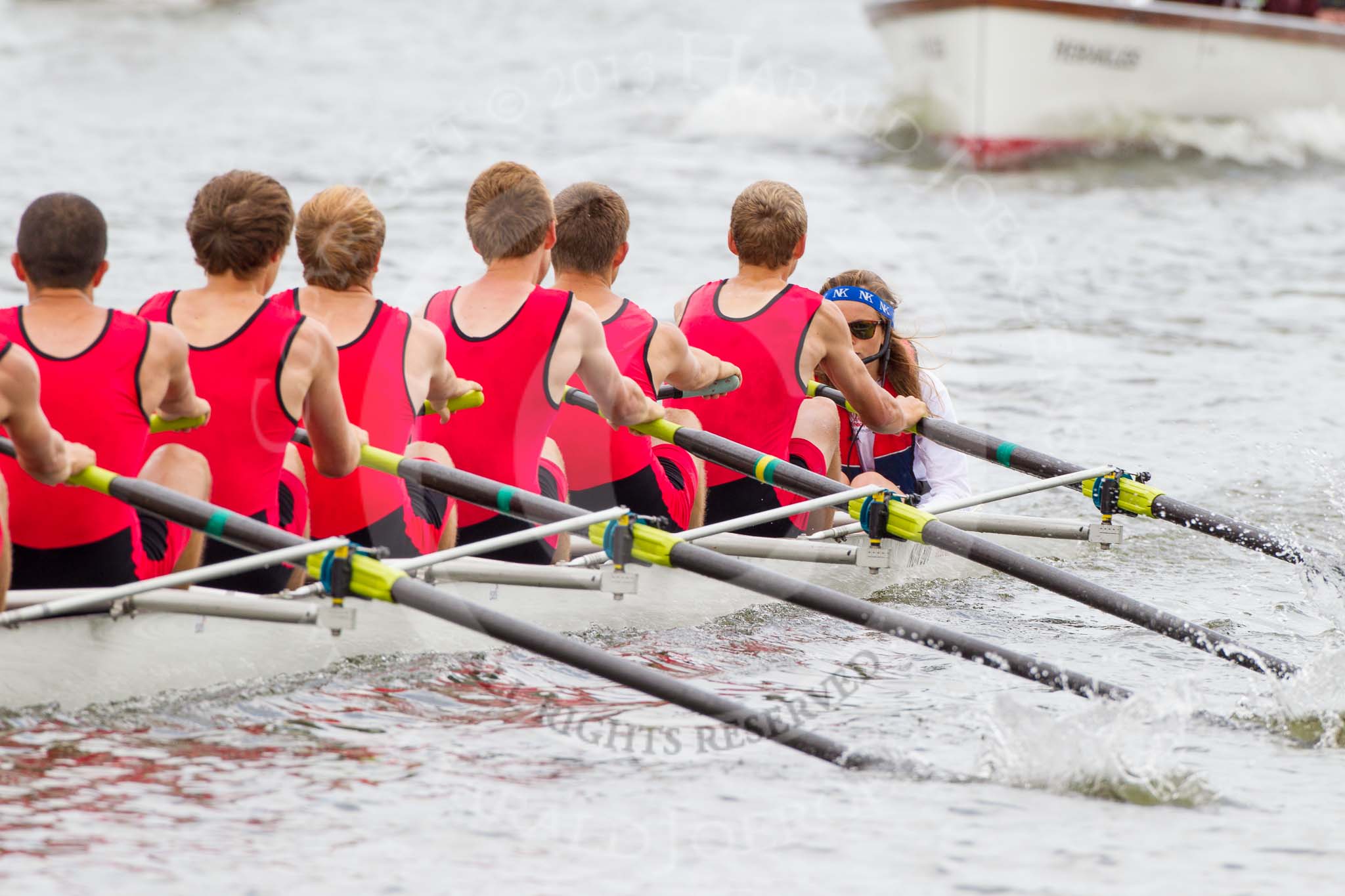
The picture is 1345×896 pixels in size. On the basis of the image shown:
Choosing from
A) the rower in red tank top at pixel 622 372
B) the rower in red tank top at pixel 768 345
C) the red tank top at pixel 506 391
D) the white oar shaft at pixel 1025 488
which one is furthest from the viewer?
the white oar shaft at pixel 1025 488

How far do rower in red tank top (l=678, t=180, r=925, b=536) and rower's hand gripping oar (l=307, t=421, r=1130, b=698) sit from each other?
1185 millimetres

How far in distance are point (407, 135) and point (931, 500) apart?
53.4 ft

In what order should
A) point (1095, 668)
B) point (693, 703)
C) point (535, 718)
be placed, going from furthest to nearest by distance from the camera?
1. point (1095, 668)
2. point (535, 718)
3. point (693, 703)

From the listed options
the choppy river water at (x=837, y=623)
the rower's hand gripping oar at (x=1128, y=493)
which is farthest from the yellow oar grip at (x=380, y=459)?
the rower's hand gripping oar at (x=1128, y=493)

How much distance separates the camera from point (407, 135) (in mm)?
21641

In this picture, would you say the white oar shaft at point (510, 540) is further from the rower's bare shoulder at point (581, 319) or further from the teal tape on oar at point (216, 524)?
the rower's bare shoulder at point (581, 319)

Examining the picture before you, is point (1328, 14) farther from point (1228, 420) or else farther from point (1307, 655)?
point (1307, 655)

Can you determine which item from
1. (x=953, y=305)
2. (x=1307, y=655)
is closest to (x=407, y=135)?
(x=953, y=305)

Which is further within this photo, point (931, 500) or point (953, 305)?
point (953, 305)

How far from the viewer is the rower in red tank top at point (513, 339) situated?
5.09 metres

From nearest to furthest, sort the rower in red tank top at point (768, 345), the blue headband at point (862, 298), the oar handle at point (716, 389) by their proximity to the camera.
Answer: the oar handle at point (716, 389)
the rower in red tank top at point (768, 345)
the blue headband at point (862, 298)

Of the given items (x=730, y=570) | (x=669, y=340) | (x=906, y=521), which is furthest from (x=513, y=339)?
(x=906, y=521)

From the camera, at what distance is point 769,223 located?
5.72m

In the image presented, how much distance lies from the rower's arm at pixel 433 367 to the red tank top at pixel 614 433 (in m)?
0.72
